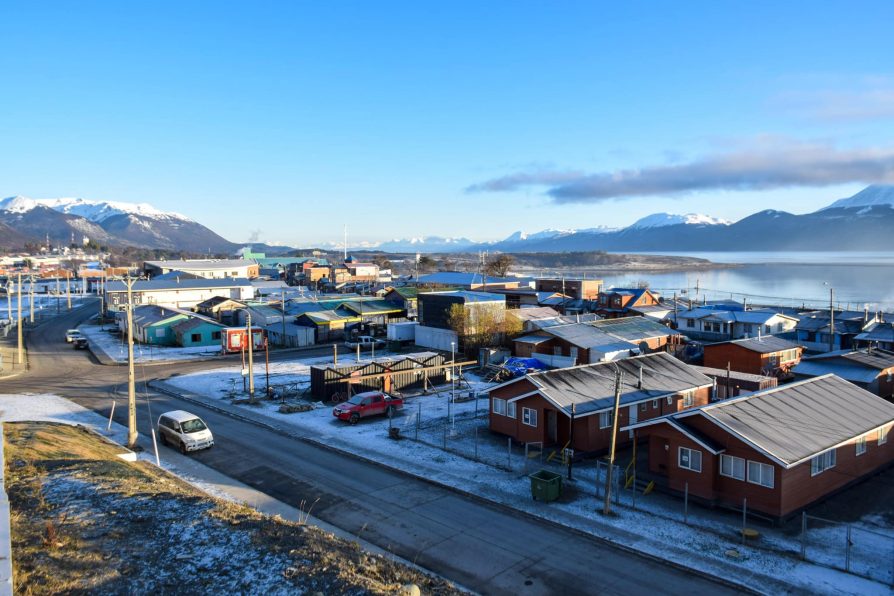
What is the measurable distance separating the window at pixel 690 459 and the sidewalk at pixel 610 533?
3.36 metres

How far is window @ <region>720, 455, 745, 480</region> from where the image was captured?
58.6 ft

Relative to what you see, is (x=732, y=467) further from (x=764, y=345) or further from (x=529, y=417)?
(x=764, y=345)

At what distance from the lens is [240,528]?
1268 cm

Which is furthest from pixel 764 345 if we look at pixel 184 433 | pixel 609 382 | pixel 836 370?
pixel 184 433

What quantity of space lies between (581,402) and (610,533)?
779 centimetres

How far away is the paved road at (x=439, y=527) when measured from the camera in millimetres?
13547

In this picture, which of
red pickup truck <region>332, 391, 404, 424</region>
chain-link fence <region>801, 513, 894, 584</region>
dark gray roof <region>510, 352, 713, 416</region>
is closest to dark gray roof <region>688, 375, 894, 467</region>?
chain-link fence <region>801, 513, 894, 584</region>

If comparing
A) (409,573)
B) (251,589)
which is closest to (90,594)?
(251,589)

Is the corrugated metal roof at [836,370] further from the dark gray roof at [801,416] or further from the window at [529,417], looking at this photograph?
the window at [529,417]

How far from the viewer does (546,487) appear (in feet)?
59.4

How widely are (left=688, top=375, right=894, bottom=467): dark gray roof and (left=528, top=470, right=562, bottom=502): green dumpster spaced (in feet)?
15.7

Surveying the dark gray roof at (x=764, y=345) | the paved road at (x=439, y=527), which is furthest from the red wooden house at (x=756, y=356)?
the paved road at (x=439, y=527)

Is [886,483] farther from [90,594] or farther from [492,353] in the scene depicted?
[492,353]

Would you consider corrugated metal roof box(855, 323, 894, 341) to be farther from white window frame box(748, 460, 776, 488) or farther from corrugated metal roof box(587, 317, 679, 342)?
white window frame box(748, 460, 776, 488)
